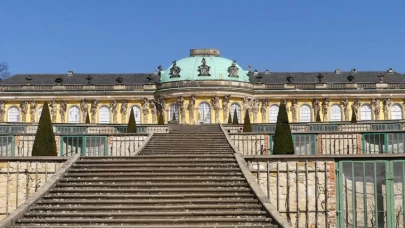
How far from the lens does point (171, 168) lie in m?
16.7

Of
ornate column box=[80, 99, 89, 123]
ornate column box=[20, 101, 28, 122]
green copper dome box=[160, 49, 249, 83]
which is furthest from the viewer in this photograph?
ornate column box=[80, 99, 89, 123]

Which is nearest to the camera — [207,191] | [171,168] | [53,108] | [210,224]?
[210,224]

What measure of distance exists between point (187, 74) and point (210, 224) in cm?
4165

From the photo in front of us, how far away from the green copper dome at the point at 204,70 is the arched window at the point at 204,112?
2.16 metres

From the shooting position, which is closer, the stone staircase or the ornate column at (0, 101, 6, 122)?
the stone staircase

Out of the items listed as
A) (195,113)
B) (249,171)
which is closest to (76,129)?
(195,113)

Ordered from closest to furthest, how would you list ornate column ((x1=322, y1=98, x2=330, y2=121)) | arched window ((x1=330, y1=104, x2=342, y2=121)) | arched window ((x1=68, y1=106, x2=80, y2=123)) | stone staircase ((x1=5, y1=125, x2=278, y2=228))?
stone staircase ((x1=5, y1=125, x2=278, y2=228)) < ornate column ((x1=322, y1=98, x2=330, y2=121)) < arched window ((x1=330, y1=104, x2=342, y2=121)) < arched window ((x1=68, y1=106, x2=80, y2=123))

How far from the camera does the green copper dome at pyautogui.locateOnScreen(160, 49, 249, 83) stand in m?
54.1

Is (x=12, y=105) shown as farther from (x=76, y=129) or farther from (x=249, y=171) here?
(x=249, y=171)

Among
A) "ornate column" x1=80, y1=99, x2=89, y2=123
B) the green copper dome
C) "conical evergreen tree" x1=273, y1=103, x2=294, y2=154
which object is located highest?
the green copper dome

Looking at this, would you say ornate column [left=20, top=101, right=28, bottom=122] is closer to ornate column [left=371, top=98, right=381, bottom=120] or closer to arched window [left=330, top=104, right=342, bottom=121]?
arched window [left=330, top=104, right=342, bottom=121]

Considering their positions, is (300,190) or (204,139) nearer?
(300,190)

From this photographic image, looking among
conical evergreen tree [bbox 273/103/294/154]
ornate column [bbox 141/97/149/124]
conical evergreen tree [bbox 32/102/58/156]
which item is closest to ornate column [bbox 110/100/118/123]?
ornate column [bbox 141/97/149/124]

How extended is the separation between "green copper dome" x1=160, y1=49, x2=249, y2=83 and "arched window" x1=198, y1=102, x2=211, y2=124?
2158 millimetres
